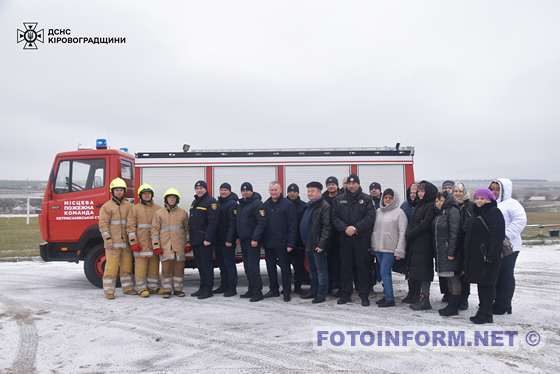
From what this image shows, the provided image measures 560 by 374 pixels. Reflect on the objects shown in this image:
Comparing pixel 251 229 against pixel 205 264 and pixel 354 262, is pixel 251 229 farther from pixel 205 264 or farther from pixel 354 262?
pixel 354 262

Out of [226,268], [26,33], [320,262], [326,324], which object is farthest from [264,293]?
[26,33]

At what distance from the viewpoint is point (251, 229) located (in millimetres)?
6496

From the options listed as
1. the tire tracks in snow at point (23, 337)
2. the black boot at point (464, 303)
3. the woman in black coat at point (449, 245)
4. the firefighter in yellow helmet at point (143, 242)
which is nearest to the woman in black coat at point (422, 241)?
the woman in black coat at point (449, 245)

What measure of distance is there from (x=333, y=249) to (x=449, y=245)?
5.89 ft

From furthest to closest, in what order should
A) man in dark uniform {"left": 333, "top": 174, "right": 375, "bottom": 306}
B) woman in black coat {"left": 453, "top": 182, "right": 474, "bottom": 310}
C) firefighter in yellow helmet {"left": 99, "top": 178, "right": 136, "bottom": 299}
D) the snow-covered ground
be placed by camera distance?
firefighter in yellow helmet {"left": 99, "top": 178, "right": 136, "bottom": 299}, man in dark uniform {"left": 333, "top": 174, "right": 375, "bottom": 306}, woman in black coat {"left": 453, "top": 182, "right": 474, "bottom": 310}, the snow-covered ground

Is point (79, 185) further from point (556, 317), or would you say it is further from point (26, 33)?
point (556, 317)

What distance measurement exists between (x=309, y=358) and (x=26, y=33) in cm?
1096

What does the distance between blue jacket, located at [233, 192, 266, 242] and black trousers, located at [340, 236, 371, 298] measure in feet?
4.05

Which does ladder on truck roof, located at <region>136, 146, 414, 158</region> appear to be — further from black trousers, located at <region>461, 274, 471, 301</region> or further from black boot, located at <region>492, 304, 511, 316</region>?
black boot, located at <region>492, 304, 511, 316</region>

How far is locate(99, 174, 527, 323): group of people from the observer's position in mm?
5398

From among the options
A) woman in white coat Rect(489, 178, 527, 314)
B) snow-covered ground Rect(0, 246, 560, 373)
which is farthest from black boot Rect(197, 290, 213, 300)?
woman in white coat Rect(489, 178, 527, 314)

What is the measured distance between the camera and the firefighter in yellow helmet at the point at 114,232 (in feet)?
21.8

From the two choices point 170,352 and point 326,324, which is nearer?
point 170,352

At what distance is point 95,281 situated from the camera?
7.40 m
